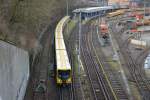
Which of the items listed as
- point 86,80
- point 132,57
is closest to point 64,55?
point 86,80

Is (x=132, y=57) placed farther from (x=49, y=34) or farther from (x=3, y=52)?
(x=3, y=52)

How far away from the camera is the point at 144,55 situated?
5162cm

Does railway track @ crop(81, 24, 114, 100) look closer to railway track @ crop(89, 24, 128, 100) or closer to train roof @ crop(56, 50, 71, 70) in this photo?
railway track @ crop(89, 24, 128, 100)

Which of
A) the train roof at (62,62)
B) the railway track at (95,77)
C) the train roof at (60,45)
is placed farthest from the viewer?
the train roof at (60,45)

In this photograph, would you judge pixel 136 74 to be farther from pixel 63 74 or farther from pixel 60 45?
pixel 63 74

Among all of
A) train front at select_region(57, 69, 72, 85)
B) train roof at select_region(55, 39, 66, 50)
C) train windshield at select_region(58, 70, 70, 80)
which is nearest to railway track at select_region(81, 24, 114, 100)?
train front at select_region(57, 69, 72, 85)

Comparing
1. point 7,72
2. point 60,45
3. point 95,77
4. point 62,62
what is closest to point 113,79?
point 95,77

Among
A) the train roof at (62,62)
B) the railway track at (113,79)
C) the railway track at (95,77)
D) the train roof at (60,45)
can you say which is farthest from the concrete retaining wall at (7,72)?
the train roof at (60,45)

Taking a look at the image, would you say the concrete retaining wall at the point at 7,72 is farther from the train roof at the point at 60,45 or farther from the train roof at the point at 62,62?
the train roof at the point at 60,45

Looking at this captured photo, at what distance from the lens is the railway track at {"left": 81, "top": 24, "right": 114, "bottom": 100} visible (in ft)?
107

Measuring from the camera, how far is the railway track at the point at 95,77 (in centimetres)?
3267

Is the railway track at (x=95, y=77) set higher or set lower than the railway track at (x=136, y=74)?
higher

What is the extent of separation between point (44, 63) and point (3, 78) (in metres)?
26.2

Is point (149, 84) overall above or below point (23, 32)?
below
